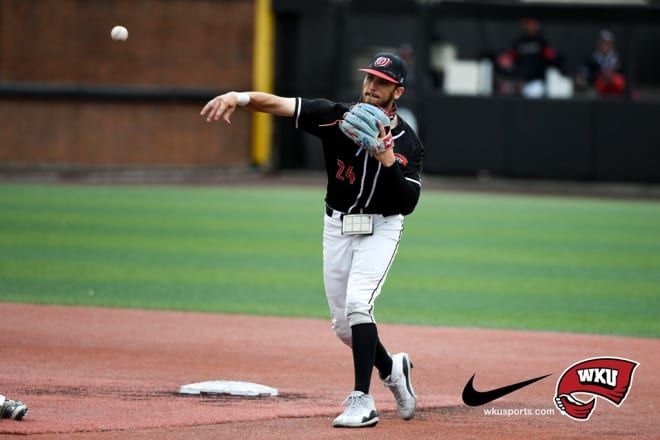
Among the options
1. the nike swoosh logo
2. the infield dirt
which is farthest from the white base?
the nike swoosh logo

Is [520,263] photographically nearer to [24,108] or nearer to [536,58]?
[536,58]

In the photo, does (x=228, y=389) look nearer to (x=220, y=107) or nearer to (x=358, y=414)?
(x=358, y=414)

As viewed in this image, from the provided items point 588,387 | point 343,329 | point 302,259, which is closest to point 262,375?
point 343,329

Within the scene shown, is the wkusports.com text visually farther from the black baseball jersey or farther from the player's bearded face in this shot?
the player's bearded face

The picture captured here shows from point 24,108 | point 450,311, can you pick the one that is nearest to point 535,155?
point 24,108

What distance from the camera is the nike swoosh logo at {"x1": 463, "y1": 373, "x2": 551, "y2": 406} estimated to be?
658 cm

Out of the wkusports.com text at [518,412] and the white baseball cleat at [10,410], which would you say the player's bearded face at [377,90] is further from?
the white baseball cleat at [10,410]

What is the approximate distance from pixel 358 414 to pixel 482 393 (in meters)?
1.33

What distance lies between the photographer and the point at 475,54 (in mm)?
23750

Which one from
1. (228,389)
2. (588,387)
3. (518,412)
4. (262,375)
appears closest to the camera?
(518,412)

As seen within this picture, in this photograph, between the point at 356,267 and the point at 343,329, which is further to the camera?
the point at 343,329

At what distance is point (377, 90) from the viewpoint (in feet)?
19.3

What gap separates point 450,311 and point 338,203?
4.54 meters

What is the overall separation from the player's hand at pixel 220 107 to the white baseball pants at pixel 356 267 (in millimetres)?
799
